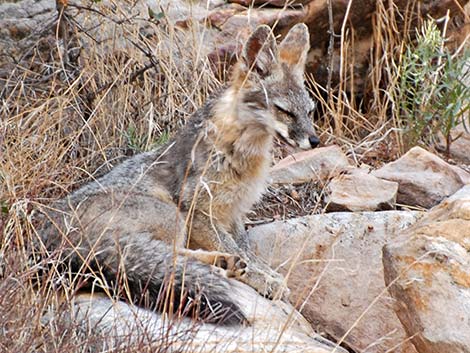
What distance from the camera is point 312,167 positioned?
618 cm

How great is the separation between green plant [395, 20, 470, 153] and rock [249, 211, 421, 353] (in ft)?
4.37

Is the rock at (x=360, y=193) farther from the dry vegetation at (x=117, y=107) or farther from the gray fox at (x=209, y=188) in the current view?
the gray fox at (x=209, y=188)

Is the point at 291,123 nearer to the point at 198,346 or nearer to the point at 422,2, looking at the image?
the point at 198,346

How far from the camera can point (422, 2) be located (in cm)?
788

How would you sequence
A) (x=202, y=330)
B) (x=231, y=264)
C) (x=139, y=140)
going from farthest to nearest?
1. (x=139, y=140)
2. (x=231, y=264)
3. (x=202, y=330)

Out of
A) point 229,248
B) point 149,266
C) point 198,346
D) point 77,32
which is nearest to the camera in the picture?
point 198,346

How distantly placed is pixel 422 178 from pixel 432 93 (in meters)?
0.97

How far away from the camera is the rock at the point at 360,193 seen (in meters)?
5.64

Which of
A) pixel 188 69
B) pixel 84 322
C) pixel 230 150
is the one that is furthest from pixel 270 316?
pixel 188 69

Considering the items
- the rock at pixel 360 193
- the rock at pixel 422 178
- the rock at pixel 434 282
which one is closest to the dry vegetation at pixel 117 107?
the rock at pixel 360 193

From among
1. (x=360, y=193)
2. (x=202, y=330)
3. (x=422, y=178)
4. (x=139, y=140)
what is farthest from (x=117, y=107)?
(x=202, y=330)

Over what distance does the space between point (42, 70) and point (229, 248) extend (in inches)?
95.0

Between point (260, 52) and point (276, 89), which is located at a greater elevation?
point (260, 52)

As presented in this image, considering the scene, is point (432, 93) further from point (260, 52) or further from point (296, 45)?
point (260, 52)
